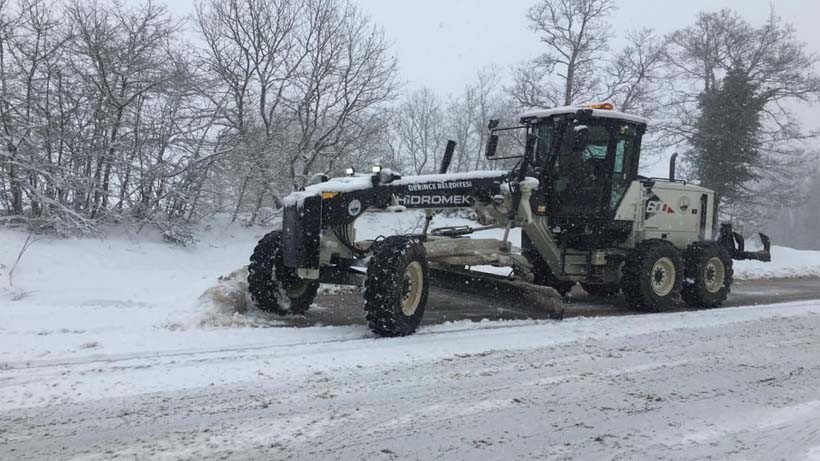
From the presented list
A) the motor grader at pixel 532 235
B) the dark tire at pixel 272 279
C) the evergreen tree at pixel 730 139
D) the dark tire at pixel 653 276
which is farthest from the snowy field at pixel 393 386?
the evergreen tree at pixel 730 139

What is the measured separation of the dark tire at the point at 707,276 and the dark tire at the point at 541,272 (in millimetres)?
1836

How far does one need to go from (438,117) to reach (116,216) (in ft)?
96.2

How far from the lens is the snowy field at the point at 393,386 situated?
3783 mm

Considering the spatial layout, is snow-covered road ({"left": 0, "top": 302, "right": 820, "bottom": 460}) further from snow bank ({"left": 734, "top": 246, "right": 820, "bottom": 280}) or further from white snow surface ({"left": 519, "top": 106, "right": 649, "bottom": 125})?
snow bank ({"left": 734, "top": 246, "right": 820, "bottom": 280})

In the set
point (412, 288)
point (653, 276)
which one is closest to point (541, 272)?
point (653, 276)

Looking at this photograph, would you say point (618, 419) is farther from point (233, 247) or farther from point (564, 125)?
point (233, 247)

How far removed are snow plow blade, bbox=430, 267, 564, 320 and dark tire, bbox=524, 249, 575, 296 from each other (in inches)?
62.3

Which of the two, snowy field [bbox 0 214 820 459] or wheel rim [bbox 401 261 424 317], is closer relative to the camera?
snowy field [bbox 0 214 820 459]

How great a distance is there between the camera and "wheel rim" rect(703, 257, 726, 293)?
10195 millimetres

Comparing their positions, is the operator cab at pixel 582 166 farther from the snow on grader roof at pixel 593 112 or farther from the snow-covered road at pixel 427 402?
Answer: the snow-covered road at pixel 427 402

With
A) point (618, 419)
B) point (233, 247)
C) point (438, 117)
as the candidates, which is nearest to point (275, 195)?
point (233, 247)

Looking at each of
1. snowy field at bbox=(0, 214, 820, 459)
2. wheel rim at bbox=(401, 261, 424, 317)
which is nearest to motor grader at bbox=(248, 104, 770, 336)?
wheel rim at bbox=(401, 261, 424, 317)

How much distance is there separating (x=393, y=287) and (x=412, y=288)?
54cm

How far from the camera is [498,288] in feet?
25.8
